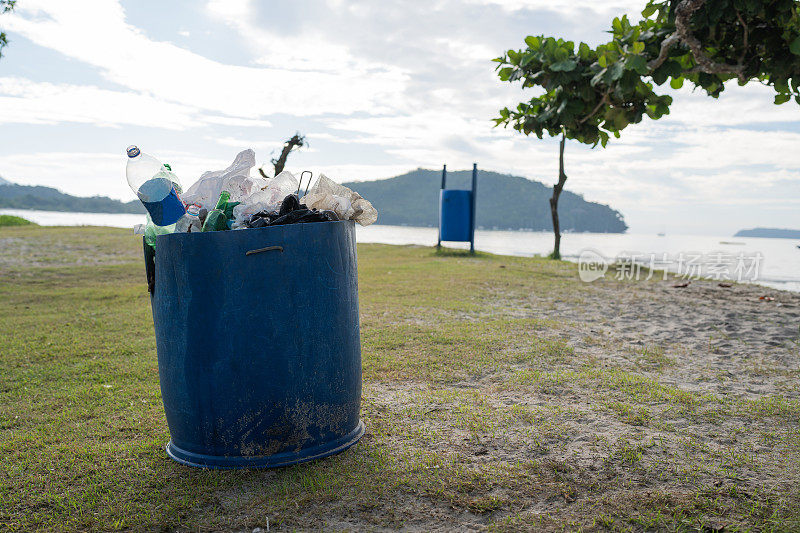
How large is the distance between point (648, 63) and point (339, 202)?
2446 mm

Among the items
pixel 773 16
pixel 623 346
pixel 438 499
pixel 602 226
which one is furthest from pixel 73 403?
pixel 602 226

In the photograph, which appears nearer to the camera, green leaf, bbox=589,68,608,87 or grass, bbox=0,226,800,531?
grass, bbox=0,226,800,531

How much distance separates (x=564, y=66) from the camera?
12.1 ft

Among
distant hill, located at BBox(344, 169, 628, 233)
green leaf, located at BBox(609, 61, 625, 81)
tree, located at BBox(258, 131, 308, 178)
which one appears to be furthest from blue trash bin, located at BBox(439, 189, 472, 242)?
distant hill, located at BBox(344, 169, 628, 233)

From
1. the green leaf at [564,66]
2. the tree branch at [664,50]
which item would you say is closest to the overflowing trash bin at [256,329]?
the green leaf at [564,66]

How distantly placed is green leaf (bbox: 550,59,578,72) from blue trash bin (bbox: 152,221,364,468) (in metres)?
1.83

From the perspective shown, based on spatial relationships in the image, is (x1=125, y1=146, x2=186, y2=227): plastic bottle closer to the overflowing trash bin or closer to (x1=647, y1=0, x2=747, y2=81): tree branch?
the overflowing trash bin

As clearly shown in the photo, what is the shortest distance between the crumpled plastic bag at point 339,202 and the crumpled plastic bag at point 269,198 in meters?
0.15

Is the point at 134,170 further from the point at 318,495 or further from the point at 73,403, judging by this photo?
the point at 318,495

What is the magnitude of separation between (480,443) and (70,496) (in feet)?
6.52

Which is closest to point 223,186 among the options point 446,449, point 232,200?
point 232,200

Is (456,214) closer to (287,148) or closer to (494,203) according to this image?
(287,148)

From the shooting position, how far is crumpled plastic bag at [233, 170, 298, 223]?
9.18ft

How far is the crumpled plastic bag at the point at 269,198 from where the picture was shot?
2.80 meters
